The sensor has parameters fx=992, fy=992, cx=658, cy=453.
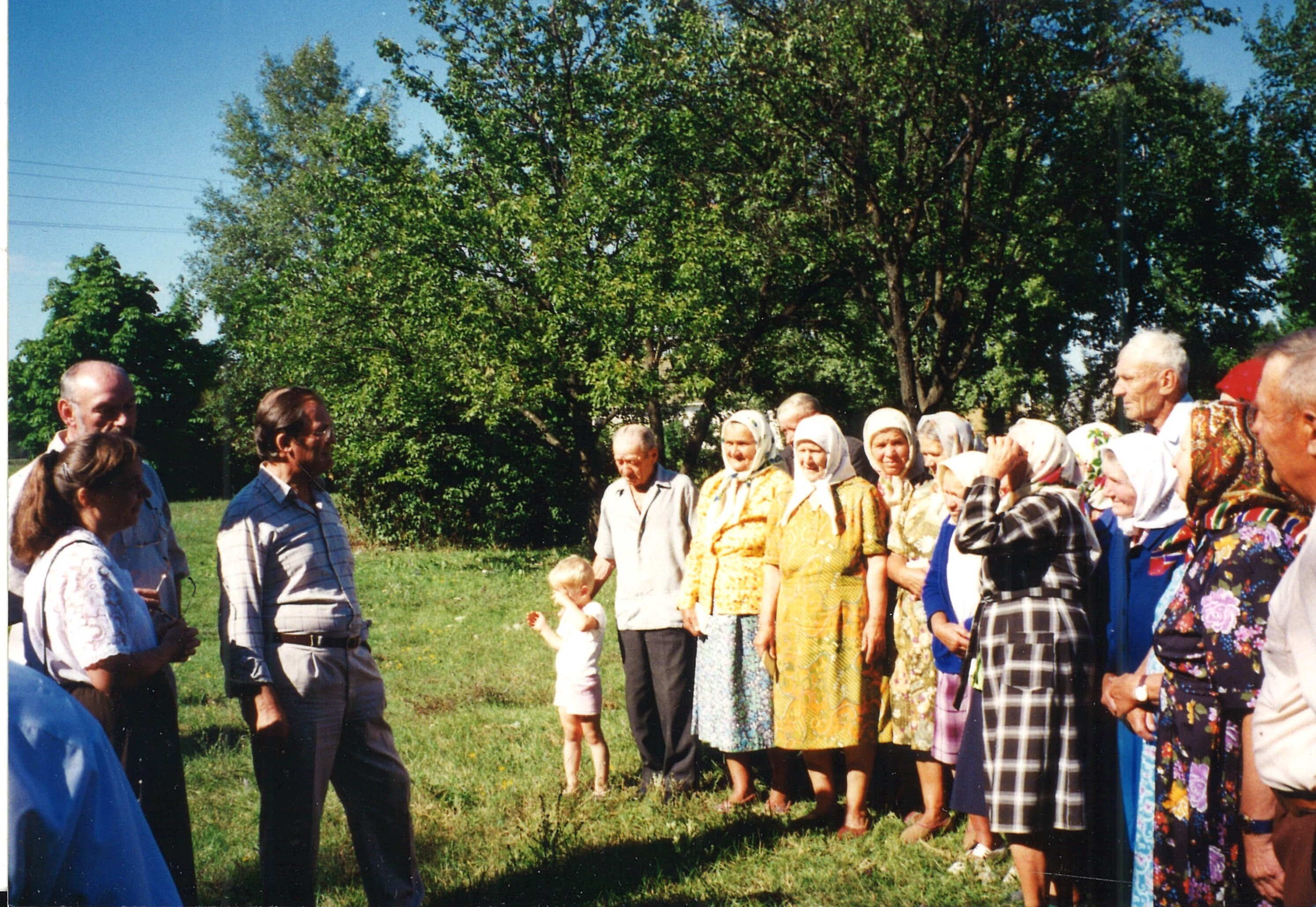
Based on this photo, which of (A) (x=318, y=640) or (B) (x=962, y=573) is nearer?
(A) (x=318, y=640)

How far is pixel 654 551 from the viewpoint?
4594 mm

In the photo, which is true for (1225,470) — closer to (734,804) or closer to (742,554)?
(742,554)

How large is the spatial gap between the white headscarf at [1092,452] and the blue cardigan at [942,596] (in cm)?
52

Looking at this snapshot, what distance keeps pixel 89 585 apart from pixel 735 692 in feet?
8.38

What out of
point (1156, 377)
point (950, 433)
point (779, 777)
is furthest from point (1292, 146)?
point (779, 777)

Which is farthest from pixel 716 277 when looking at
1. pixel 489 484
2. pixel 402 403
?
pixel 489 484

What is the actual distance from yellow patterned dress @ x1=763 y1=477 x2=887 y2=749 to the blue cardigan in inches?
12.1

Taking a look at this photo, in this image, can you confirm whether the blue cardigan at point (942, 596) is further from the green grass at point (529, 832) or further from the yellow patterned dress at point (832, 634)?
the green grass at point (529, 832)

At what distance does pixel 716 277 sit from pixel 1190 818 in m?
9.41

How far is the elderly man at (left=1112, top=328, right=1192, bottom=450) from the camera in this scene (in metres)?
2.91

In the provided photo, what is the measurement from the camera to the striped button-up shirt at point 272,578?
282cm

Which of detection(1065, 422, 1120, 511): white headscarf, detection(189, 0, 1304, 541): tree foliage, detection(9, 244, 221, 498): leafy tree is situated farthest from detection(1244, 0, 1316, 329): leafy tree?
detection(9, 244, 221, 498): leafy tree

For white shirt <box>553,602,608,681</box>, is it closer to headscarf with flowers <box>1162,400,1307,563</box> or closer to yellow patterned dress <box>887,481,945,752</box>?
yellow patterned dress <box>887,481,945,752</box>

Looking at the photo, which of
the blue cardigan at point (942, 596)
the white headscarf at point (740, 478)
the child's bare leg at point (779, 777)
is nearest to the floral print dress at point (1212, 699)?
the blue cardigan at point (942, 596)
